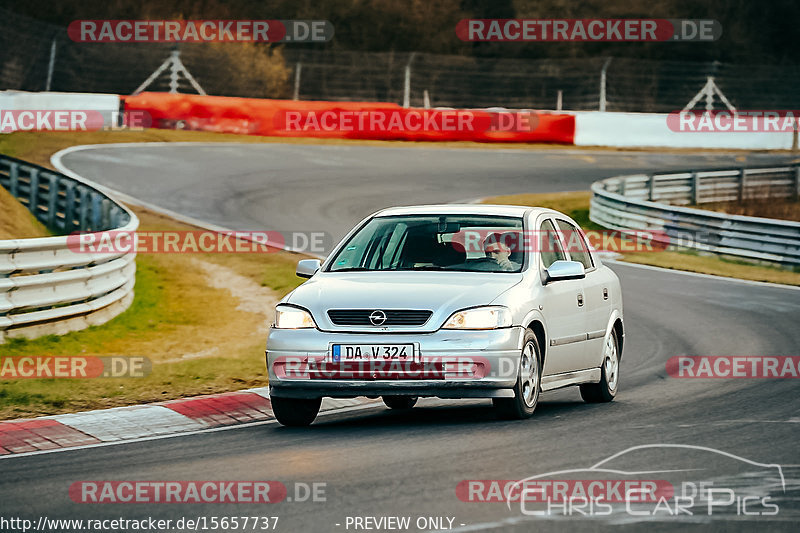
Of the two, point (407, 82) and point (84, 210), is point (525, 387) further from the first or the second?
point (407, 82)

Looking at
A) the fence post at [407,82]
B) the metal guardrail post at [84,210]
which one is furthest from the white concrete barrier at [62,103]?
the metal guardrail post at [84,210]

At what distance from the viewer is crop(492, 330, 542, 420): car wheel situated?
9.16 metres

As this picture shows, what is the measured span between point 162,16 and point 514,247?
5110 cm

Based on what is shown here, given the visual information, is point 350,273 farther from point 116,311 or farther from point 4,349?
point 116,311

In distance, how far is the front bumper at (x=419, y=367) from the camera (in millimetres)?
8781

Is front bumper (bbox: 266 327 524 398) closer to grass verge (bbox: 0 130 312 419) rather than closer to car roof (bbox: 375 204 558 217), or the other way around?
car roof (bbox: 375 204 558 217)

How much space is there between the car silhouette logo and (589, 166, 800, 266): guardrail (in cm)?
1486

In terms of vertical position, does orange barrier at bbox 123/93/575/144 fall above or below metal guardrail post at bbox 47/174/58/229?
above

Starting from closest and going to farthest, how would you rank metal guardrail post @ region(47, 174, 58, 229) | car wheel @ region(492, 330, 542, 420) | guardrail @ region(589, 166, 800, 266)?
car wheel @ region(492, 330, 542, 420) < metal guardrail post @ region(47, 174, 58, 229) < guardrail @ region(589, 166, 800, 266)

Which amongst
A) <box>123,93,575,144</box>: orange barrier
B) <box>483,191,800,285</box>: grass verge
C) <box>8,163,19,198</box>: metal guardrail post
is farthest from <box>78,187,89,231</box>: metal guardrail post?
<box>123,93,575,144</box>: orange barrier

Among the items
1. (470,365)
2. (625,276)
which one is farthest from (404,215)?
(625,276)

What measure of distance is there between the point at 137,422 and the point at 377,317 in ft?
7.17

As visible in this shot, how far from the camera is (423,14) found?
62406 mm

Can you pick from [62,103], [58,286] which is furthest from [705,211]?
[62,103]
